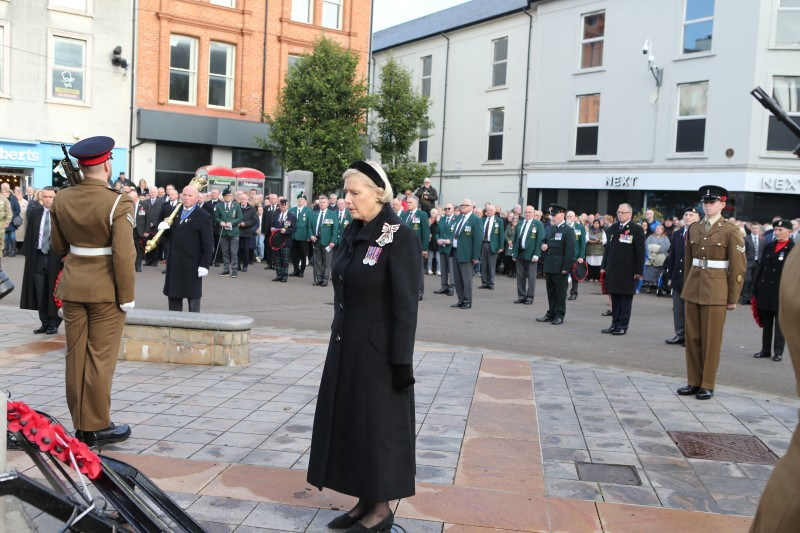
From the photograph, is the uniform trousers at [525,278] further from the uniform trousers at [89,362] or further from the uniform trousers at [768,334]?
the uniform trousers at [89,362]

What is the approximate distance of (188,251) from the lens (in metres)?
9.48

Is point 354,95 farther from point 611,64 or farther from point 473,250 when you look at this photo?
point 473,250

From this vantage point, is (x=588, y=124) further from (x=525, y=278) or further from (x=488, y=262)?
(x=525, y=278)

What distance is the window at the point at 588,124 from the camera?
2775 centimetres

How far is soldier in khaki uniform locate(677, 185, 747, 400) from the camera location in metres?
7.74

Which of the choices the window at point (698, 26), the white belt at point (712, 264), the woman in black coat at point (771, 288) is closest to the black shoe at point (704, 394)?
the white belt at point (712, 264)

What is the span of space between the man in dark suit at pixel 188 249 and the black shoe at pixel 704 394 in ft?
18.8

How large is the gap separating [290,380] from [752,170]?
19520mm

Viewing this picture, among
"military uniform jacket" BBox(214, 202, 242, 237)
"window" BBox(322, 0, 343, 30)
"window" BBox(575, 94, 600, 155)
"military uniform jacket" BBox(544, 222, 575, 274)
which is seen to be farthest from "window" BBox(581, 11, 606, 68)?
"military uniform jacket" BBox(544, 222, 575, 274)

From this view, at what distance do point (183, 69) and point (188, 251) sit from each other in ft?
67.7

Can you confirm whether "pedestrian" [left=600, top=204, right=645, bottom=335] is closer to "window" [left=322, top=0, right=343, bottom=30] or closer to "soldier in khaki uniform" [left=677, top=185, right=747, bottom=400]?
"soldier in khaki uniform" [left=677, top=185, right=747, bottom=400]

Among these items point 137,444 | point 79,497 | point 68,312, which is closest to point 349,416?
point 79,497

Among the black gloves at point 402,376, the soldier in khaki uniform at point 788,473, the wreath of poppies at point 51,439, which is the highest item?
the soldier in khaki uniform at point 788,473

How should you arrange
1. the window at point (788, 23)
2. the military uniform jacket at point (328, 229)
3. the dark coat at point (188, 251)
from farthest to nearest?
the window at point (788, 23) → the military uniform jacket at point (328, 229) → the dark coat at point (188, 251)
